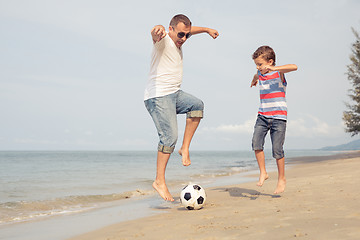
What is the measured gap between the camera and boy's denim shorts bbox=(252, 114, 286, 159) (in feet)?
15.7

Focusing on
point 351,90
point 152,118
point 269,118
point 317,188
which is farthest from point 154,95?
point 351,90

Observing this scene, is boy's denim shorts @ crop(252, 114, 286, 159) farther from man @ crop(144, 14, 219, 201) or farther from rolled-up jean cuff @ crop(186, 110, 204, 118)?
man @ crop(144, 14, 219, 201)

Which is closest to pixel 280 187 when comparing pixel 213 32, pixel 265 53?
pixel 265 53

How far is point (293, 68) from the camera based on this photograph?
4.48 m

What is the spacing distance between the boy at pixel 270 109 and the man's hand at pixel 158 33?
57.2 inches

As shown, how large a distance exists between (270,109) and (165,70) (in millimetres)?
1571

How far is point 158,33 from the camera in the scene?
13.5 feet

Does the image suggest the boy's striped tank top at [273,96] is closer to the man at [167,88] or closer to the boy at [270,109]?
the boy at [270,109]

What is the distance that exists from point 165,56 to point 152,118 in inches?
32.7

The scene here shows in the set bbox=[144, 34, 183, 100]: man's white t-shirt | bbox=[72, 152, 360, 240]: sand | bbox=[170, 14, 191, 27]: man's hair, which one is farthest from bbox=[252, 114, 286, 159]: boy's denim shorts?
bbox=[170, 14, 191, 27]: man's hair

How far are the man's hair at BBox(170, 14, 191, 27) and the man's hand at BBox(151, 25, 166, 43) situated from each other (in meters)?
0.31

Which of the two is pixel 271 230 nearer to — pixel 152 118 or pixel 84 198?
pixel 152 118

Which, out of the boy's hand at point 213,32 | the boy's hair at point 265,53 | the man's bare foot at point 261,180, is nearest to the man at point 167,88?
the boy's hand at point 213,32

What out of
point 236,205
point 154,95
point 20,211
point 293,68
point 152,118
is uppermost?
point 293,68
